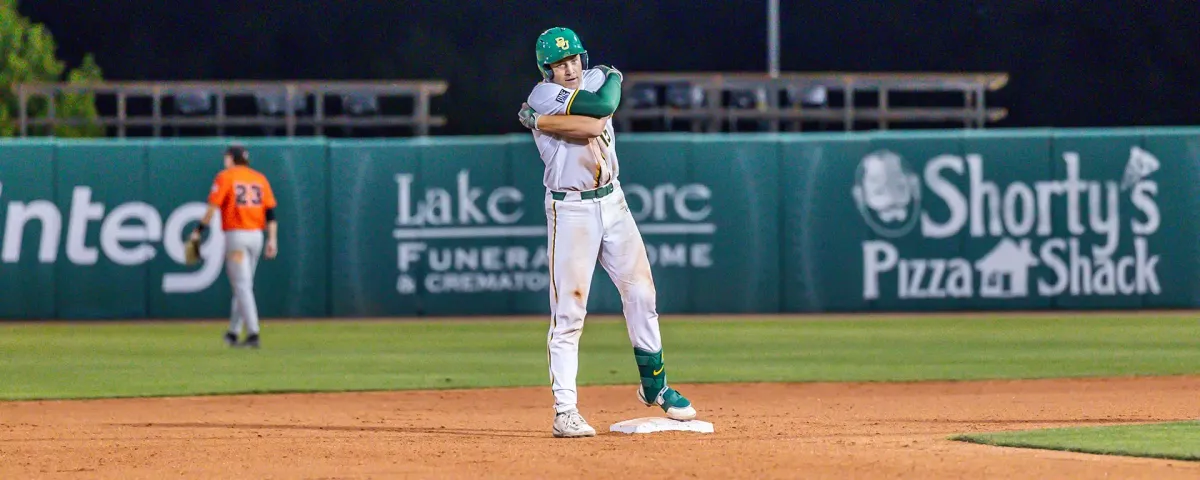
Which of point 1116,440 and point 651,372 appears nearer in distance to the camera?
point 1116,440

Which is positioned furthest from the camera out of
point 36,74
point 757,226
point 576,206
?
point 36,74

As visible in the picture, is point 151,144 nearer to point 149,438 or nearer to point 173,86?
point 173,86

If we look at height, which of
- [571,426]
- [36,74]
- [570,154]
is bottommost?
[571,426]

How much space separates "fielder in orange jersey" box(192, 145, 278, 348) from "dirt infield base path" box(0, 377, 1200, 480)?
353 centimetres

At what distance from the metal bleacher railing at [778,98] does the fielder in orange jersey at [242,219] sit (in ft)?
26.5

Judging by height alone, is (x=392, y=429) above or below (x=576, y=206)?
below

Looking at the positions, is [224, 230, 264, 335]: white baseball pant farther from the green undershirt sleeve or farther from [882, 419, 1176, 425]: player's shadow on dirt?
the green undershirt sleeve

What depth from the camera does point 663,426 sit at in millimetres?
8039

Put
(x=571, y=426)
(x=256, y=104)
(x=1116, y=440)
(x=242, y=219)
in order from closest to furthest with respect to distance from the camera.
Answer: (x=1116, y=440) → (x=571, y=426) → (x=242, y=219) → (x=256, y=104)

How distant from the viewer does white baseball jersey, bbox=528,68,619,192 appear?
7723 millimetres

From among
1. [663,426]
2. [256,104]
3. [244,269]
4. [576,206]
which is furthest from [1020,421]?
[256,104]

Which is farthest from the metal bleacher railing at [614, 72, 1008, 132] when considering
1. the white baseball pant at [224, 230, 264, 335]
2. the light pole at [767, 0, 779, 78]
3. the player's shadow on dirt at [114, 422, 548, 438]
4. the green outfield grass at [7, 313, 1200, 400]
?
the player's shadow on dirt at [114, 422, 548, 438]

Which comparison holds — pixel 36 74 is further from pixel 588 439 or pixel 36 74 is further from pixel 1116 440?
pixel 1116 440

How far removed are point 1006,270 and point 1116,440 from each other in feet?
38.1
